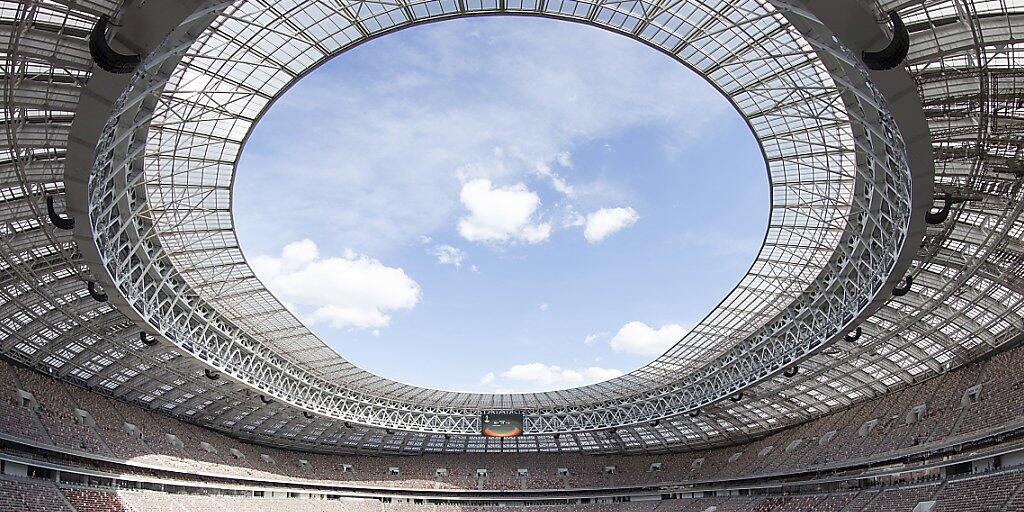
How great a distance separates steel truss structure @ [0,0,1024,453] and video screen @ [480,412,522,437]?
1761cm

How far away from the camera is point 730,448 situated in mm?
71312

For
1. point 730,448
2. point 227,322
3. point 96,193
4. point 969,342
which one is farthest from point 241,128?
point 730,448

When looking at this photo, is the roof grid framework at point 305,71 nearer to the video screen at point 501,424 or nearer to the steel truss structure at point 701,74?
the steel truss structure at point 701,74

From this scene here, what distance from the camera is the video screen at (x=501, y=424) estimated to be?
64250 millimetres

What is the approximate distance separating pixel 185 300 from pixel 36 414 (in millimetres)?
12661

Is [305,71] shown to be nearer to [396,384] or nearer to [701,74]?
[701,74]

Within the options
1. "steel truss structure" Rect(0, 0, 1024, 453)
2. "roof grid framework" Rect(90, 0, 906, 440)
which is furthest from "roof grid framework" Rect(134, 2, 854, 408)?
"roof grid framework" Rect(90, 0, 906, 440)

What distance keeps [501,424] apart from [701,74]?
143ft

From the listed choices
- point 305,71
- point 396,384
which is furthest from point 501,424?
point 305,71

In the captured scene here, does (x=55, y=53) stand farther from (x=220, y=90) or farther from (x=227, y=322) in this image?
(x=227, y=322)

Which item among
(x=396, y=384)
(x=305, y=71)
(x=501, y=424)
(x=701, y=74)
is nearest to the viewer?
(x=305, y=71)

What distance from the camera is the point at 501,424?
64.5 meters

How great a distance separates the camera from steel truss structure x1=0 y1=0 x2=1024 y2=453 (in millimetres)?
21844

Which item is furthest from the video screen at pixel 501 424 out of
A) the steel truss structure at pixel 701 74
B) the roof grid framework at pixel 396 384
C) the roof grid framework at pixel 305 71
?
the roof grid framework at pixel 305 71
